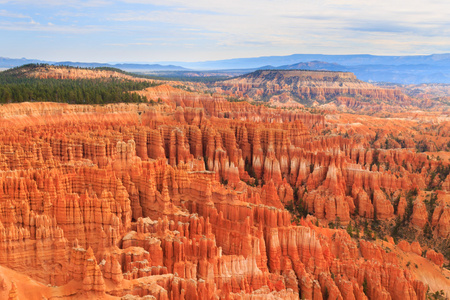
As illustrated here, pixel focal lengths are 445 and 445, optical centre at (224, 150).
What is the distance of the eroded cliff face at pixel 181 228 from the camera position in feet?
71.5

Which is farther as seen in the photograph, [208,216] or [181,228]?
[208,216]

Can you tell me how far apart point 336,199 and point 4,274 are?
114ft

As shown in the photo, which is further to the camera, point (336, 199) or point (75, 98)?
point (75, 98)

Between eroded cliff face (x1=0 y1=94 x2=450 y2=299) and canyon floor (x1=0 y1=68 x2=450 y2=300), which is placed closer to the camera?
eroded cliff face (x1=0 y1=94 x2=450 y2=299)

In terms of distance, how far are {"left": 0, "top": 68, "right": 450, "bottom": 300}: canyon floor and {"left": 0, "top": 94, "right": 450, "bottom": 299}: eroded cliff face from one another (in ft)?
0.30

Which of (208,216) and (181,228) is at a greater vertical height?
(181,228)

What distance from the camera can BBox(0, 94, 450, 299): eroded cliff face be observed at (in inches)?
858

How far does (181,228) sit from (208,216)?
396cm

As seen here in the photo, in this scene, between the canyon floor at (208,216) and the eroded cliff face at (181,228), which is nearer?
the eroded cliff face at (181,228)

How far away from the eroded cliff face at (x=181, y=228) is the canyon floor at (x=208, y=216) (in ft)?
0.30

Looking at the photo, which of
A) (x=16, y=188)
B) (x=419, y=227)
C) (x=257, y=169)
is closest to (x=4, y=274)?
(x=16, y=188)

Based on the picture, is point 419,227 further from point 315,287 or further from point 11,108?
point 11,108

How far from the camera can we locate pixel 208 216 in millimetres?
30891

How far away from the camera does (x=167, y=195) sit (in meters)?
30.8
